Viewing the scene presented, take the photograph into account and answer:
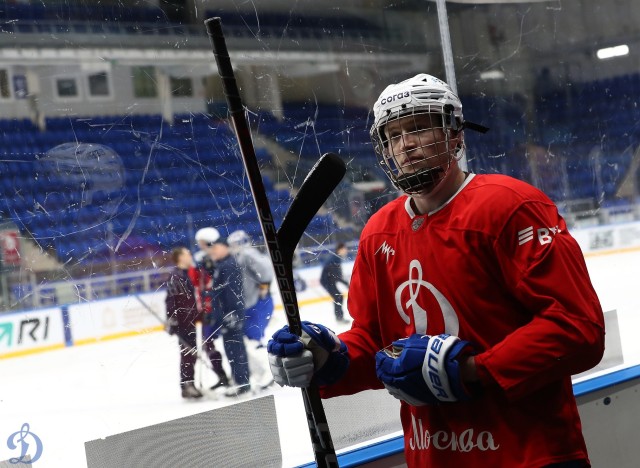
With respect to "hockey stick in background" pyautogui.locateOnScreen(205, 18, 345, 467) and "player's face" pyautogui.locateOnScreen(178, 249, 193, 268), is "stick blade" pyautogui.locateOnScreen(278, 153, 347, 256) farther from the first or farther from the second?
"player's face" pyautogui.locateOnScreen(178, 249, 193, 268)

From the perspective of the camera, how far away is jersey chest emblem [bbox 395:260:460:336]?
1387 millimetres

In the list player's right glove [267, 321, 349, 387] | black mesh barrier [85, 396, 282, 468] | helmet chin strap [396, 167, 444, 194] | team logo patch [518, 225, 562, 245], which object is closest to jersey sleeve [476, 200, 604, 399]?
team logo patch [518, 225, 562, 245]

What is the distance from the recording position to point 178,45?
7.02ft

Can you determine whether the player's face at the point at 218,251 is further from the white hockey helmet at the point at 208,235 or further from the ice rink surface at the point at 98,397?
the ice rink surface at the point at 98,397

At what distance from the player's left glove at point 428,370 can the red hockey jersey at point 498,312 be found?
4 cm

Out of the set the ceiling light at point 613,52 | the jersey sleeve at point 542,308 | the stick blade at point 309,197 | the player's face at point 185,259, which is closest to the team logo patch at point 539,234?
the jersey sleeve at point 542,308

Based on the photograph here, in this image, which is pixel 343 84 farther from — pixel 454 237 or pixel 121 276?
pixel 454 237

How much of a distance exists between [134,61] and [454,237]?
3.38 feet

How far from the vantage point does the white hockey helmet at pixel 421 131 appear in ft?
4.58

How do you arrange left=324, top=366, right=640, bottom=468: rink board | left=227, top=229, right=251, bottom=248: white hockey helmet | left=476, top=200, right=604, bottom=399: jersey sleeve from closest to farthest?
left=476, top=200, right=604, bottom=399: jersey sleeve < left=227, top=229, right=251, bottom=248: white hockey helmet < left=324, top=366, right=640, bottom=468: rink board

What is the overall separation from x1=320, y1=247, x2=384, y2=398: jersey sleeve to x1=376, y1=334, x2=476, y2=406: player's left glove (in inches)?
6.7

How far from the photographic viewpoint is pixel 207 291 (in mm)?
2201

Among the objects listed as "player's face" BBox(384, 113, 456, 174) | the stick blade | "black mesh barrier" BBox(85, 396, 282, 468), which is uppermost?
"player's face" BBox(384, 113, 456, 174)

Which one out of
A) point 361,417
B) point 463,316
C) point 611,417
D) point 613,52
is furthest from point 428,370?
point 613,52
